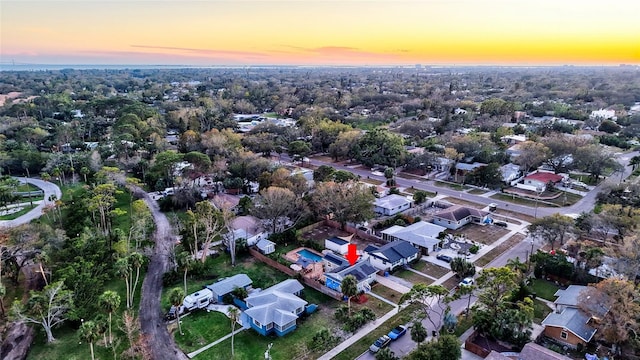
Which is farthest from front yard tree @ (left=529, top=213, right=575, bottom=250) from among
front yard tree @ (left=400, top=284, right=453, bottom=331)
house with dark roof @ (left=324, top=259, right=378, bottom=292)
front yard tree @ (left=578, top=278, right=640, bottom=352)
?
house with dark roof @ (left=324, top=259, right=378, bottom=292)

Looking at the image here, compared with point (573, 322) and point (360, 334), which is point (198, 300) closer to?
point (360, 334)

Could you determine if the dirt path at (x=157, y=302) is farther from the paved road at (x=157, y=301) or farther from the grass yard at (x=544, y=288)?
the grass yard at (x=544, y=288)

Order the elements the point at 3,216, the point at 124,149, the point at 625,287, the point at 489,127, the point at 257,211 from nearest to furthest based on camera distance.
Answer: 1. the point at 625,287
2. the point at 257,211
3. the point at 3,216
4. the point at 124,149
5. the point at 489,127

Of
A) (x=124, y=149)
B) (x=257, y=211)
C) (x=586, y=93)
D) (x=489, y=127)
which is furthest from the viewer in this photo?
(x=586, y=93)

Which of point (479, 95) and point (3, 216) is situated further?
point (479, 95)

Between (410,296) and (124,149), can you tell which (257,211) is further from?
(124,149)

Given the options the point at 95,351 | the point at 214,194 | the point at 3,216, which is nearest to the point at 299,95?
the point at 214,194
